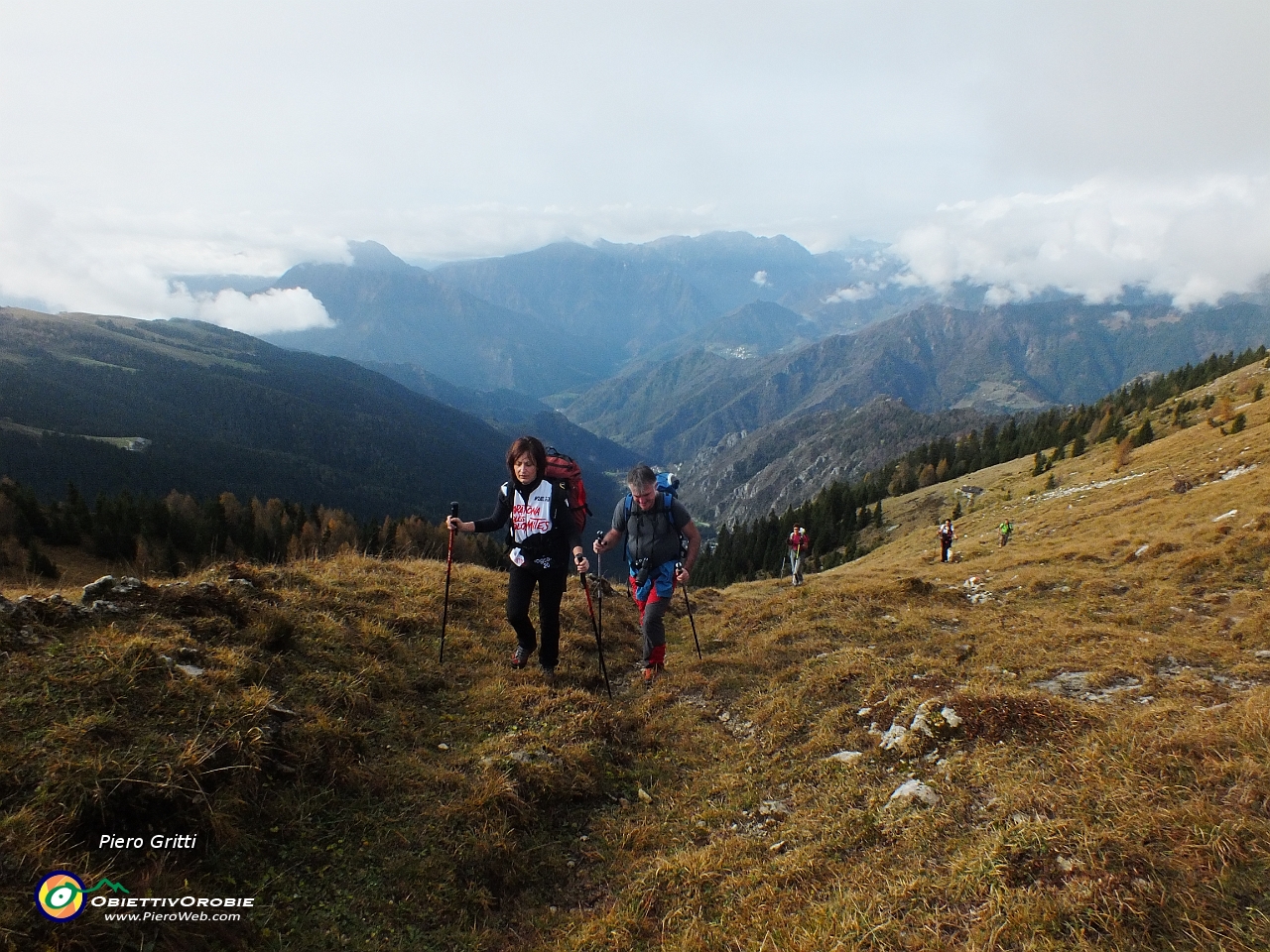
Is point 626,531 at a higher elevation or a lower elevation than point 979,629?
→ higher

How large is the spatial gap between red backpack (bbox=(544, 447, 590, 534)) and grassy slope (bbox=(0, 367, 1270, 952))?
8.66 ft

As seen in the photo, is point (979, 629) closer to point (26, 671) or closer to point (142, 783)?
point (142, 783)

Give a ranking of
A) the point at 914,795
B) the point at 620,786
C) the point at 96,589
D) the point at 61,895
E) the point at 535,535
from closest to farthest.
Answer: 1. the point at 61,895
2. the point at 914,795
3. the point at 620,786
4. the point at 96,589
5. the point at 535,535

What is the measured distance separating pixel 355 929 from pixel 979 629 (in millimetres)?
10575

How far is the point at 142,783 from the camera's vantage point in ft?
14.3

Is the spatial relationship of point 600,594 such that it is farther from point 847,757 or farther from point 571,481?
point 847,757

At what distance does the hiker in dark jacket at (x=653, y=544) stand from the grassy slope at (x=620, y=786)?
1.29 metres

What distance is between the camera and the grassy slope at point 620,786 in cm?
371

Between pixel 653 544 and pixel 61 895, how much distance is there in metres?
7.19

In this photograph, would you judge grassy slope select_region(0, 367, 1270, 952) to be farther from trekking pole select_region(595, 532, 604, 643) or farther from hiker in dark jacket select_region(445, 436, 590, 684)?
trekking pole select_region(595, 532, 604, 643)

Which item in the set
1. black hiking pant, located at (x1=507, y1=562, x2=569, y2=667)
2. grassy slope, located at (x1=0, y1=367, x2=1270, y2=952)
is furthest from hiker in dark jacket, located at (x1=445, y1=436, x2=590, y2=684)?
grassy slope, located at (x1=0, y1=367, x2=1270, y2=952)

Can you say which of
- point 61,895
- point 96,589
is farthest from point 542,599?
point 61,895

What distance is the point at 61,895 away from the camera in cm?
347

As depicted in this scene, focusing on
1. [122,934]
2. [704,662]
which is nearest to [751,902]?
[122,934]
